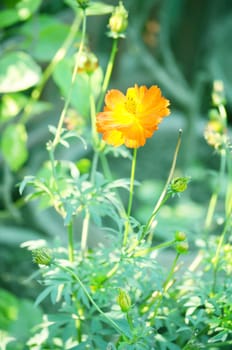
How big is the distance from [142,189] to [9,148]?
1.71 ft

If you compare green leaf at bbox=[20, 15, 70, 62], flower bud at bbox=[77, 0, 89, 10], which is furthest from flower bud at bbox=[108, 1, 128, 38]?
green leaf at bbox=[20, 15, 70, 62]

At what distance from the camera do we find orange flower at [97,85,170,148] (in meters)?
0.59

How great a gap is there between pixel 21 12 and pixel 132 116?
533 millimetres

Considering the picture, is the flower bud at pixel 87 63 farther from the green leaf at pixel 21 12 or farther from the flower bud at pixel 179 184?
the green leaf at pixel 21 12

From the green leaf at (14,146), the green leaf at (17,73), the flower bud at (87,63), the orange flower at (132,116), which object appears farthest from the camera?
the green leaf at (14,146)

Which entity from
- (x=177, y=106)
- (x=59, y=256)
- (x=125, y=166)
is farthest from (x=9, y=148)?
(x=177, y=106)

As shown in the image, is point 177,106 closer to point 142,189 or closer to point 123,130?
point 142,189

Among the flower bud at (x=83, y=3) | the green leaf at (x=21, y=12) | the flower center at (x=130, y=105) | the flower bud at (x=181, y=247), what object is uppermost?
the flower bud at (x=83, y=3)

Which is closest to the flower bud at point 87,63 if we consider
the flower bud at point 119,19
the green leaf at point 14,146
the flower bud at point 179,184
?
the flower bud at point 119,19

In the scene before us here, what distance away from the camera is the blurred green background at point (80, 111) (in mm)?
1178

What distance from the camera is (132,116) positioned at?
2.00ft

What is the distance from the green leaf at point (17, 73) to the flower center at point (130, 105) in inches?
16.1

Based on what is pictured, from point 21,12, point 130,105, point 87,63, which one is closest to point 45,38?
point 21,12

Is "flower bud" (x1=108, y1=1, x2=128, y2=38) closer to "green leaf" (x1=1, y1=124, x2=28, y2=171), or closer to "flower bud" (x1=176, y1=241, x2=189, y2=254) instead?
"flower bud" (x1=176, y1=241, x2=189, y2=254)
